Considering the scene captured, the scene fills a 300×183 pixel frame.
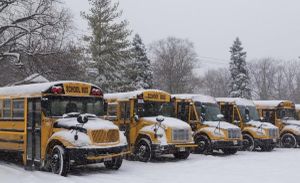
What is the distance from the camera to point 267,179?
42.9 ft

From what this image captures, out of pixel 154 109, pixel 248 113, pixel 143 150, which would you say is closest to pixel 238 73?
pixel 248 113

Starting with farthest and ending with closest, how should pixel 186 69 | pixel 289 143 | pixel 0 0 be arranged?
pixel 186 69 < pixel 289 143 < pixel 0 0

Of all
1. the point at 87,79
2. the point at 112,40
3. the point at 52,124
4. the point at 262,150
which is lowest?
the point at 262,150

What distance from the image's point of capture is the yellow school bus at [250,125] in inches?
901

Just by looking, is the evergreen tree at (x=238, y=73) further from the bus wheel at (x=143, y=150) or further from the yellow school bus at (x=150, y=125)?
the bus wheel at (x=143, y=150)

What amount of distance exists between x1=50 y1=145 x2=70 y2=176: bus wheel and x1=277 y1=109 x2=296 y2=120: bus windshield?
1590cm

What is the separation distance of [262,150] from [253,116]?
5.83 ft

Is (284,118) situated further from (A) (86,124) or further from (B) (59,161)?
(B) (59,161)

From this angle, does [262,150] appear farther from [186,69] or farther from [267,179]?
[186,69]

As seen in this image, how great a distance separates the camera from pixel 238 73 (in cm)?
5922

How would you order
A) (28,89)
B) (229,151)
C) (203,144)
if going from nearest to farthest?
1. (28,89)
2. (203,144)
3. (229,151)

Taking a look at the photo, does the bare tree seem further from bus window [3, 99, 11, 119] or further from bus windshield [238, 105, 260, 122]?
bus window [3, 99, 11, 119]

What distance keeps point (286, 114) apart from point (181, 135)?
435 inches

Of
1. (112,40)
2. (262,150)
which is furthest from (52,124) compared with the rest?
(112,40)
